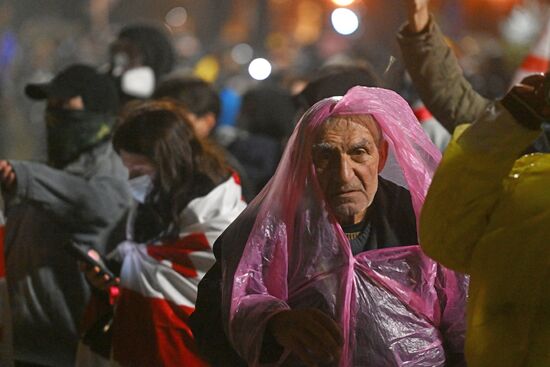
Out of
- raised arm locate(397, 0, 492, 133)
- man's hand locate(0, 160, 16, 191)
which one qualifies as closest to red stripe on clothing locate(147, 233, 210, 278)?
man's hand locate(0, 160, 16, 191)

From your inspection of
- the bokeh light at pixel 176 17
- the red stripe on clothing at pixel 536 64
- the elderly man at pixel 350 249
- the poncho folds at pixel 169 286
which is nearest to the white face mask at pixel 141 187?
the poncho folds at pixel 169 286

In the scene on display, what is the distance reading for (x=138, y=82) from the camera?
993 centimetres

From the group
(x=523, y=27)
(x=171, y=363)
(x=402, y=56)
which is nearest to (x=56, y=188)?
(x=171, y=363)

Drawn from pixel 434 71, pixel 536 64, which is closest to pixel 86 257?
pixel 434 71

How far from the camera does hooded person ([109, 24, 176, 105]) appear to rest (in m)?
9.86

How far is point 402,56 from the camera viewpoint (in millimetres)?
6102

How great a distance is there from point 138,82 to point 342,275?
5.73 metres

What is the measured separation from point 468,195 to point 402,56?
88.6 inches

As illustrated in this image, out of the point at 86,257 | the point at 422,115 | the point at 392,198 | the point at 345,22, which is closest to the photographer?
the point at 392,198

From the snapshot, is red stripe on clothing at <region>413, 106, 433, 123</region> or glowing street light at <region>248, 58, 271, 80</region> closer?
red stripe on clothing at <region>413, 106, 433, 123</region>

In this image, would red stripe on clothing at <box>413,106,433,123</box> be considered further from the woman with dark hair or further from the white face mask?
the white face mask

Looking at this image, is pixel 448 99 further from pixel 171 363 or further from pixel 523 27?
pixel 523 27

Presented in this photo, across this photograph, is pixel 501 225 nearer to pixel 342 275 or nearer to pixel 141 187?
pixel 342 275

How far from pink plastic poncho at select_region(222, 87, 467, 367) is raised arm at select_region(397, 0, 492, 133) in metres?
1.53
